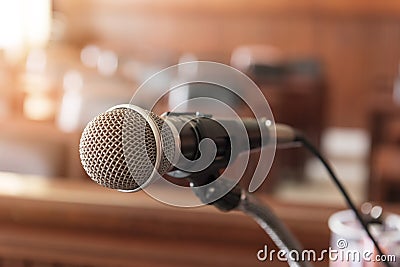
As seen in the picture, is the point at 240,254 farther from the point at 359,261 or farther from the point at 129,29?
the point at 129,29

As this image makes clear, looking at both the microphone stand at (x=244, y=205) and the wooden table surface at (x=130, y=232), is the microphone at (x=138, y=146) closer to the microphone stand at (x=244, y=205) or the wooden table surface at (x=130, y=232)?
the microphone stand at (x=244, y=205)

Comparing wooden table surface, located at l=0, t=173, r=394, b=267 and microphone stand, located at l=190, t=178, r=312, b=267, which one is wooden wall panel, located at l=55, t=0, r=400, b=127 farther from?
microphone stand, located at l=190, t=178, r=312, b=267

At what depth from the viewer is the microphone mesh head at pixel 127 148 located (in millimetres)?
406

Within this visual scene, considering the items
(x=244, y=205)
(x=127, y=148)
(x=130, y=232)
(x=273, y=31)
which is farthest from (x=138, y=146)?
(x=273, y=31)

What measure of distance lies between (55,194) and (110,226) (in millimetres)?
148

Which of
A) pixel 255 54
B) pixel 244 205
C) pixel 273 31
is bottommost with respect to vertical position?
pixel 255 54

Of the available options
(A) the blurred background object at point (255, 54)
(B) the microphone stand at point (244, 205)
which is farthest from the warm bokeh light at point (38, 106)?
(B) the microphone stand at point (244, 205)

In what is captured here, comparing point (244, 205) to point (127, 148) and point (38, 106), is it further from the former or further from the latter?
point (38, 106)

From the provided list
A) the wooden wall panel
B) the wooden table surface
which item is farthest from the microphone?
the wooden wall panel

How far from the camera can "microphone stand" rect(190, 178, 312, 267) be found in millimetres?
509

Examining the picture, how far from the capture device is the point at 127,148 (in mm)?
413

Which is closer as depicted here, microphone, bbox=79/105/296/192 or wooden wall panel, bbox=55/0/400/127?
microphone, bbox=79/105/296/192

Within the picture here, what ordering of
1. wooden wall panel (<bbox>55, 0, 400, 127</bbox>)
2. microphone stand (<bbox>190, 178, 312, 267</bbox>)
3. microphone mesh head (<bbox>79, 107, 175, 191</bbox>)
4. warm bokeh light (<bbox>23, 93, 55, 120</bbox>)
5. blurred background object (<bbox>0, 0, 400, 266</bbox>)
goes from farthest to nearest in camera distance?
wooden wall panel (<bbox>55, 0, 400, 127</bbox>), blurred background object (<bbox>0, 0, 400, 266</bbox>), warm bokeh light (<bbox>23, 93, 55, 120</bbox>), microphone stand (<bbox>190, 178, 312, 267</bbox>), microphone mesh head (<bbox>79, 107, 175, 191</bbox>)

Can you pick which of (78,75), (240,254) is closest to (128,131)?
(240,254)
